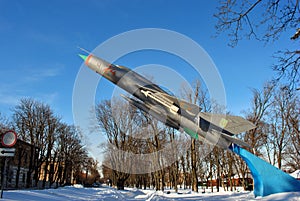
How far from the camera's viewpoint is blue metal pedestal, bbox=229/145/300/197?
42.3 feet

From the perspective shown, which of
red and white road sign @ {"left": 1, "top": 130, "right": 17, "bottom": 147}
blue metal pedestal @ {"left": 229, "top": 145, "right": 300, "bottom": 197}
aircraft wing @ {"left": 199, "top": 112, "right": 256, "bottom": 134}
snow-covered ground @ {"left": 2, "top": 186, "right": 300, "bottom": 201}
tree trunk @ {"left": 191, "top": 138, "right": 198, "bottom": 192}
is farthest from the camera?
tree trunk @ {"left": 191, "top": 138, "right": 198, "bottom": 192}

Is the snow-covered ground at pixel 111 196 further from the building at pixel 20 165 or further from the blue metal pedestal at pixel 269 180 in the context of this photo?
the building at pixel 20 165

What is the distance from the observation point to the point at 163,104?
43.9 ft

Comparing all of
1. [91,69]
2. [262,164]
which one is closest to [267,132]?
[262,164]

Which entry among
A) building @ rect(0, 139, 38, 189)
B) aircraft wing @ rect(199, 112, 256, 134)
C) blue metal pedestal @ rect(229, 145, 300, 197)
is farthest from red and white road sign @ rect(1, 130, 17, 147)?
building @ rect(0, 139, 38, 189)

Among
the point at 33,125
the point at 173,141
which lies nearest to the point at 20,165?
the point at 33,125

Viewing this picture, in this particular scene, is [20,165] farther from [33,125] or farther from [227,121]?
[227,121]

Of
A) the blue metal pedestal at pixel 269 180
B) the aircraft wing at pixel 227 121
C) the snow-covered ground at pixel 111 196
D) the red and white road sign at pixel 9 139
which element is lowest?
the snow-covered ground at pixel 111 196

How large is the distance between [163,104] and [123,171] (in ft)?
66.5

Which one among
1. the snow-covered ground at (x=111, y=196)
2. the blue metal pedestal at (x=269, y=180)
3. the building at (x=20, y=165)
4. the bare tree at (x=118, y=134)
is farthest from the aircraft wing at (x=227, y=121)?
the building at (x=20, y=165)

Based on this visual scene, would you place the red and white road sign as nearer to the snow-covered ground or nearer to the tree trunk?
the snow-covered ground

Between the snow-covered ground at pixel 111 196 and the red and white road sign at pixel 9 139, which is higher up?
the red and white road sign at pixel 9 139

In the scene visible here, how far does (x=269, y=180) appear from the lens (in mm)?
13023

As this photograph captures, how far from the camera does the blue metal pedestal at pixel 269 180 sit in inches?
507
